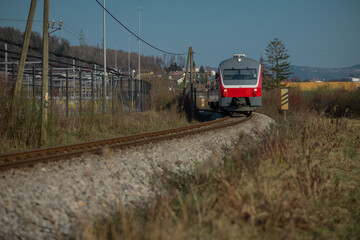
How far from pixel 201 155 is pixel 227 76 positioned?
11308 mm

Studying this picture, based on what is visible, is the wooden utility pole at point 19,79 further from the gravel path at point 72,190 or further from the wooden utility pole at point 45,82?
the gravel path at point 72,190

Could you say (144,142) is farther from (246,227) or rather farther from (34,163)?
(246,227)

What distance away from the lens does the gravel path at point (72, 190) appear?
4.18 metres

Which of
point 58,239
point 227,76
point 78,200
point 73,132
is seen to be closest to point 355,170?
point 78,200

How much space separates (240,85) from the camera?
1867 cm

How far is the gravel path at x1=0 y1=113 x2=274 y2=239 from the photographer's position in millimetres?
4184

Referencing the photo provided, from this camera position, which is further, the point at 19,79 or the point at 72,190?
the point at 19,79

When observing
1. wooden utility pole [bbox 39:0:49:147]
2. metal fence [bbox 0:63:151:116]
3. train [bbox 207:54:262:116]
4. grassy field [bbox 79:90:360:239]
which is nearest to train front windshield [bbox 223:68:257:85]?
train [bbox 207:54:262:116]

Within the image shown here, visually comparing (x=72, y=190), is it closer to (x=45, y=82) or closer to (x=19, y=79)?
(x=45, y=82)

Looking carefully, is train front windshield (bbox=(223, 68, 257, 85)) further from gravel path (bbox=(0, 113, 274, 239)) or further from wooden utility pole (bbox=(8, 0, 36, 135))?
gravel path (bbox=(0, 113, 274, 239))

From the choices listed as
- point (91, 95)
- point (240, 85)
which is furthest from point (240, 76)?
point (91, 95)

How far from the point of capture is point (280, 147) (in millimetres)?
7098

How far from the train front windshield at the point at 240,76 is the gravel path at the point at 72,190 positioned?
11.6 metres

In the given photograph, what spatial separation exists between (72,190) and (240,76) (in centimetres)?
1494
